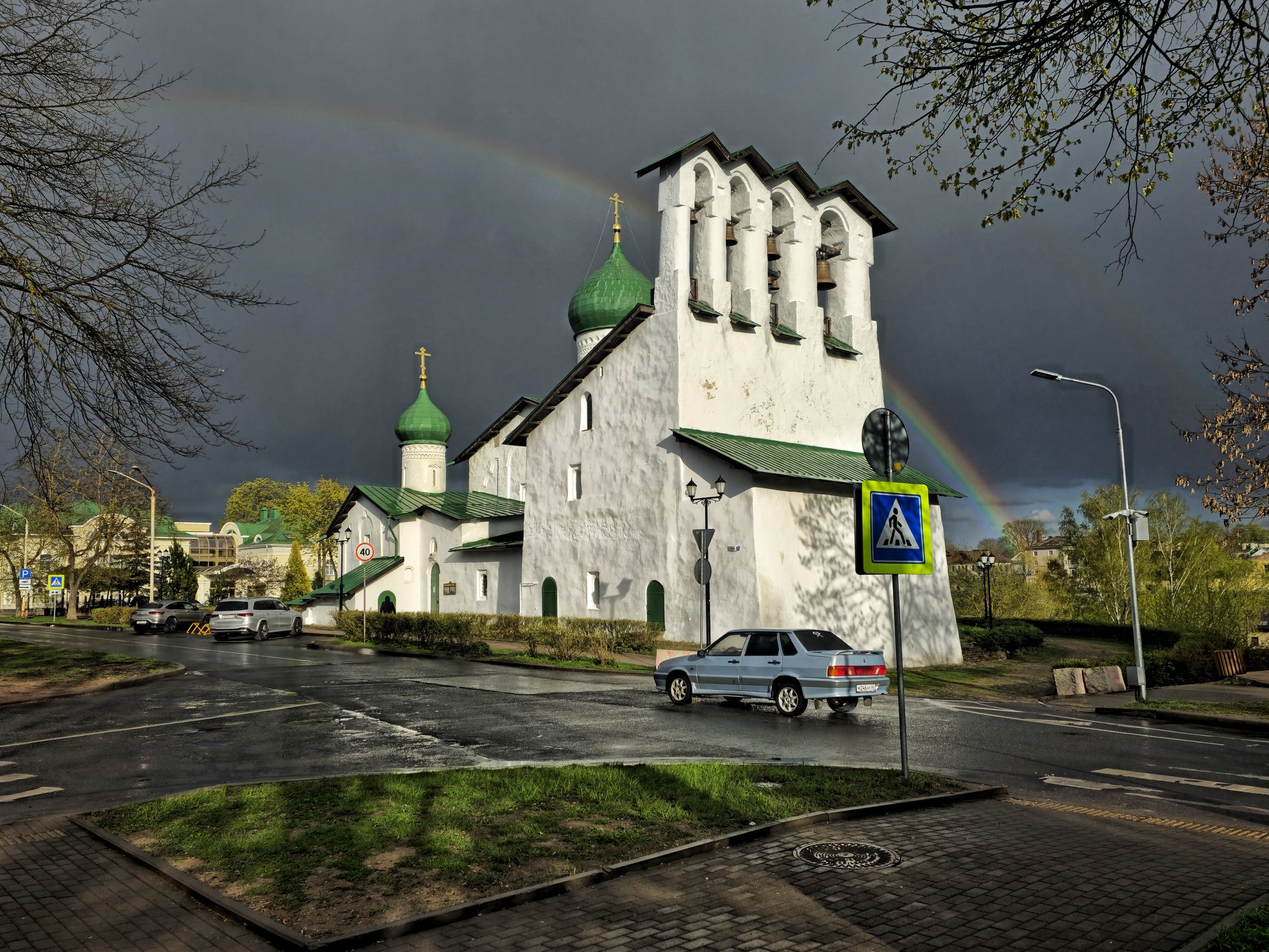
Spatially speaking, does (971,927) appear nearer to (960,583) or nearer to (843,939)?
(843,939)

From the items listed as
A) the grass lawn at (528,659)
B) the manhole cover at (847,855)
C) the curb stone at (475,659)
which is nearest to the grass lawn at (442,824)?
the manhole cover at (847,855)

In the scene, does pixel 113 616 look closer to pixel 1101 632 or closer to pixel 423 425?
pixel 423 425

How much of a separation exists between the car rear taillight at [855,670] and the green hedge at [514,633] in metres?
11.3

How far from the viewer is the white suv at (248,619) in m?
41.2

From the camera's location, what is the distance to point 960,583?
65000mm

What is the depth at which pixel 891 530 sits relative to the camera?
9.84m

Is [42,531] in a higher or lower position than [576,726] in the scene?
higher

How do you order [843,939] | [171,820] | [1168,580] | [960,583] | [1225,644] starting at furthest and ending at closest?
[960,583] → [1168,580] → [1225,644] → [171,820] → [843,939]

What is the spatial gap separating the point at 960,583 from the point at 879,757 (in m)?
56.9

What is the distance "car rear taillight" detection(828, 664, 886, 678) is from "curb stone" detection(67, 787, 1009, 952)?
7.34 metres

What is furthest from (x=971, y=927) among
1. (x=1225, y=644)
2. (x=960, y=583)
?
(x=960, y=583)

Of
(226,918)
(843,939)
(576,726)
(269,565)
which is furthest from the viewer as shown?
(269,565)

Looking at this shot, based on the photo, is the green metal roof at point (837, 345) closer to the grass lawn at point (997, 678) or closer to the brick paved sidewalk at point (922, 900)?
the grass lawn at point (997, 678)

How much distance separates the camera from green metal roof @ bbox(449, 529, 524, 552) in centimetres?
4231
